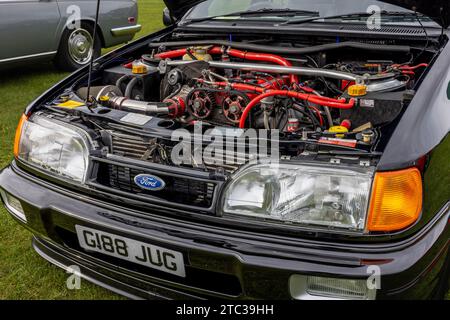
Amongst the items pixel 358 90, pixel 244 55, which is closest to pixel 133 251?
pixel 358 90

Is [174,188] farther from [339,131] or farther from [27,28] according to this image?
[27,28]

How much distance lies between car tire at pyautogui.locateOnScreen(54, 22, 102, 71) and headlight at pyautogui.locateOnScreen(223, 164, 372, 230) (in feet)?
15.9

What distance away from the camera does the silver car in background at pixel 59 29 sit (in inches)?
200

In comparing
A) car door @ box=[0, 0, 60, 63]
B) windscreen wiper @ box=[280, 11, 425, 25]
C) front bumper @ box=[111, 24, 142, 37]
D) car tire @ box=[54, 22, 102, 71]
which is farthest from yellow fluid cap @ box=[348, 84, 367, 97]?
front bumper @ box=[111, 24, 142, 37]

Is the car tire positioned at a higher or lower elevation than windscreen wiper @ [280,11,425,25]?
lower

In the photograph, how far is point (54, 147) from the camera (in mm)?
1912

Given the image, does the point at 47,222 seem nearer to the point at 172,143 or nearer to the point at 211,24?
the point at 172,143

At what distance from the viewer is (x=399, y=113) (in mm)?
1600

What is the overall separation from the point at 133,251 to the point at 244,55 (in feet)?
4.07

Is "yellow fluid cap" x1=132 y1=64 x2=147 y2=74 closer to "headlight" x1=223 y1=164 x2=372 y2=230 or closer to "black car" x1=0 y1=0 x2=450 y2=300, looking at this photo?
"black car" x1=0 y1=0 x2=450 y2=300

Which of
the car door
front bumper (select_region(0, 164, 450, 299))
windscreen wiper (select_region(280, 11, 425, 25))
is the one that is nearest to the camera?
front bumper (select_region(0, 164, 450, 299))

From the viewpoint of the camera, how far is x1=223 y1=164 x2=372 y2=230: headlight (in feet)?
4.75

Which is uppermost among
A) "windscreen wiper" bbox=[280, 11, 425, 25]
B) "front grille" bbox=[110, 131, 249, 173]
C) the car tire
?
"windscreen wiper" bbox=[280, 11, 425, 25]
